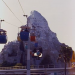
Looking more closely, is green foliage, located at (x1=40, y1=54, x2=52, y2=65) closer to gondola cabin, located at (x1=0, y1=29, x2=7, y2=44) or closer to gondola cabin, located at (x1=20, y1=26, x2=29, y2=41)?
gondola cabin, located at (x1=20, y1=26, x2=29, y2=41)

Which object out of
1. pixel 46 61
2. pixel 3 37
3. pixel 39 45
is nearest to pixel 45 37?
pixel 39 45

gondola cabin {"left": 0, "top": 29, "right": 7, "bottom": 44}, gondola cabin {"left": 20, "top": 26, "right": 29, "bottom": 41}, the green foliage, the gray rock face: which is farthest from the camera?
the gray rock face

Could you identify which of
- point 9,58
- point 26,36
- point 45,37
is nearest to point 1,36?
point 26,36

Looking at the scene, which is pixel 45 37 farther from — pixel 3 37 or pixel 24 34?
pixel 3 37

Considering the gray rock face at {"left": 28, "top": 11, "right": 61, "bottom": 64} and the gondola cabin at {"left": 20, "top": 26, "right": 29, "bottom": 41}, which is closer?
the gondola cabin at {"left": 20, "top": 26, "right": 29, "bottom": 41}

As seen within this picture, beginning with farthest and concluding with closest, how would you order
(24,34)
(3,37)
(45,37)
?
(45,37), (24,34), (3,37)

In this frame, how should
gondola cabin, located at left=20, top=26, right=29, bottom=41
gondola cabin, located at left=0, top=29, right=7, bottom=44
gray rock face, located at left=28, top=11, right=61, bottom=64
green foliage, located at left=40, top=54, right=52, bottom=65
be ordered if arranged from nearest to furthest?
gondola cabin, located at left=0, top=29, right=7, bottom=44, gondola cabin, located at left=20, top=26, right=29, bottom=41, green foliage, located at left=40, top=54, right=52, bottom=65, gray rock face, located at left=28, top=11, right=61, bottom=64

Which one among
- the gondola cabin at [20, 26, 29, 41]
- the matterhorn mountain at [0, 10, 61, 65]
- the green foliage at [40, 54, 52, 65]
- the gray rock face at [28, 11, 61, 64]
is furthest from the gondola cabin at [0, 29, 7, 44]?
the gray rock face at [28, 11, 61, 64]

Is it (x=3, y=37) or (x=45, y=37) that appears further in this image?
(x=45, y=37)

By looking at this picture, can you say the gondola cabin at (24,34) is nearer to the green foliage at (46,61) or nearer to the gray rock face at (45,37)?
the green foliage at (46,61)

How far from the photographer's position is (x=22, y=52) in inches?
5049

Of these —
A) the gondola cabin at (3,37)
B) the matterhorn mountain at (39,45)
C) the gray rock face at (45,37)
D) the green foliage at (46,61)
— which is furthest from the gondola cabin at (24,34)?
the gray rock face at (45,37)

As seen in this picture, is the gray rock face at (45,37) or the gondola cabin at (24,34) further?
the gray rock face at (45,37)

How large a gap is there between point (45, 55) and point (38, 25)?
2683 cm
